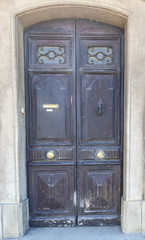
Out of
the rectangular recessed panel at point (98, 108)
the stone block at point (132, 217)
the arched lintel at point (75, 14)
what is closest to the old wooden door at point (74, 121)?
the rectangular recessed panel at point (98, 108)

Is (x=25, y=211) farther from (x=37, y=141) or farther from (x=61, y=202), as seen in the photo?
(x=37, y=141)

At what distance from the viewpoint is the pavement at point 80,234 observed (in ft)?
10.2

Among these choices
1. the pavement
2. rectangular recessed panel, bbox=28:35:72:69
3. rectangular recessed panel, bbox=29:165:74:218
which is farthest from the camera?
rectangular recessed panel, bbox=29:165:74:218

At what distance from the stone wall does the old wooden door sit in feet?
0.57

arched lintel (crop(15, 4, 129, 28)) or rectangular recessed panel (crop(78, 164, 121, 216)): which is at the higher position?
arched lintel (crop(15, 4, 129, 28))

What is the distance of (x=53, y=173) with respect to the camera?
342cm

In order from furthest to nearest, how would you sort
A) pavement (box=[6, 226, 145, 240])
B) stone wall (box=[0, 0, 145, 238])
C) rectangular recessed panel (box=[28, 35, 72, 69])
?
1. rectangular recessed panel (box=[28, 35, 72, 69])
2. pavement (box=[6, 226, 145, 240])
3. stone wall (box=[0, 0, 145, 238])

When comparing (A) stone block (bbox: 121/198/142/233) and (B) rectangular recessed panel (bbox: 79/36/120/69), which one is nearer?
(A) stone block (bbox: 121/198/142/233)

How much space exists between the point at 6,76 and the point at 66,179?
2.05 metres

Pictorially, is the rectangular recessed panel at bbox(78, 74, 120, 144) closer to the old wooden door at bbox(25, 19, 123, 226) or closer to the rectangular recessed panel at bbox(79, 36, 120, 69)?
the old wooden door at bbox(25, 19, 123, 226)

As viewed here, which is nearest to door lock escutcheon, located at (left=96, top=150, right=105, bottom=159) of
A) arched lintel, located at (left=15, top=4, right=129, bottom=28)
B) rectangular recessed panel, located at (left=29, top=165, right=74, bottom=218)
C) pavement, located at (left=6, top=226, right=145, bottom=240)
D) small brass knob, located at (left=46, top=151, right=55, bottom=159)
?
rectangular recessed panel, located at (left=29, top=165, right=74, bottom=218)

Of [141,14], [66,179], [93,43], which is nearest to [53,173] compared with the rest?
[66,179]

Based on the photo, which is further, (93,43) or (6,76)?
(93,43)

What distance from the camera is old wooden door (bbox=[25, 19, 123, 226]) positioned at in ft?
10.9
